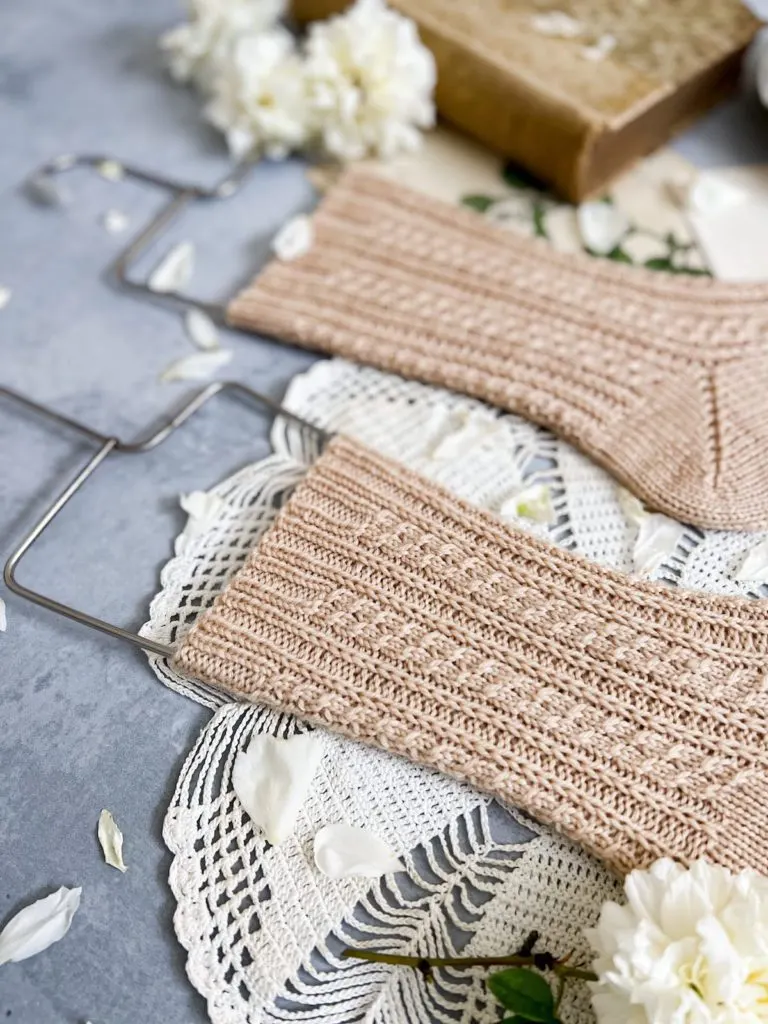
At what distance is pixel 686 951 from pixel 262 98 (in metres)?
0.82

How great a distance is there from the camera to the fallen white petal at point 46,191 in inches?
37.0

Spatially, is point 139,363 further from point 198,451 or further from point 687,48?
point 687,48

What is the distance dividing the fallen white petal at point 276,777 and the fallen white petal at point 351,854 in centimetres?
2

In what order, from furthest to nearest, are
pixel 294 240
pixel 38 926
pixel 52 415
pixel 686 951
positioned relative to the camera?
pixel 294 240, pixel 52 415, pixel 38 926, pixel 686 951

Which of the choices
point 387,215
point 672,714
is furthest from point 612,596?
point 387,215

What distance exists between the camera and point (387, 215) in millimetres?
881

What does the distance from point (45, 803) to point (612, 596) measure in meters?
0.39

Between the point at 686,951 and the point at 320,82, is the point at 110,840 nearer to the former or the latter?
the point at 686,951

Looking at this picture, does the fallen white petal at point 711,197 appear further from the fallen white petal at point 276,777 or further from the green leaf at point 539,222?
the fallen white petal at point 276,777

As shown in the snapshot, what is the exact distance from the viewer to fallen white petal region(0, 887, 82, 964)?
558mm

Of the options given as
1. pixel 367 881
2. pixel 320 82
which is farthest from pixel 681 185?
pixel 367 881

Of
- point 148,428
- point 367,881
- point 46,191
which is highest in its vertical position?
point 46,191

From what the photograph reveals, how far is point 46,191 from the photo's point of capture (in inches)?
37.0

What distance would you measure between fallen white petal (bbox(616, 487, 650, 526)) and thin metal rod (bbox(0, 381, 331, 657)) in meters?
0.23
